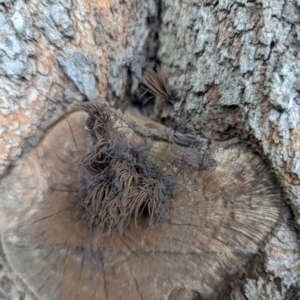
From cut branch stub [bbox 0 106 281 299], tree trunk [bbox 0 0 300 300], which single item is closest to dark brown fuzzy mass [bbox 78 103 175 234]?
cut branch stub [bbox 0 106 281 299]

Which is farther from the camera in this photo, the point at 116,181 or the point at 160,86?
the point at 160,86

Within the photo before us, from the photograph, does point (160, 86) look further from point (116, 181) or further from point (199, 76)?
point (116, 181)

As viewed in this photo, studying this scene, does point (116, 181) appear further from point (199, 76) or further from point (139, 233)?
point (199, 76)

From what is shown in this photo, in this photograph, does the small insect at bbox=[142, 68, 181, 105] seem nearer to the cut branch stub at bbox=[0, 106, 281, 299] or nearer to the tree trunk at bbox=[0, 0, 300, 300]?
the tree trunk at bbox=[0, 0, 300, 300]

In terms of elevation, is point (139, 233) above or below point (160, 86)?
below

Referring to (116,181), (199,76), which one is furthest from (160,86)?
(116,181)

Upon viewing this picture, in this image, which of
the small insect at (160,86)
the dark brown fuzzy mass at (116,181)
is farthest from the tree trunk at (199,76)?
the dark brown fuzzy mass at (116,181)
